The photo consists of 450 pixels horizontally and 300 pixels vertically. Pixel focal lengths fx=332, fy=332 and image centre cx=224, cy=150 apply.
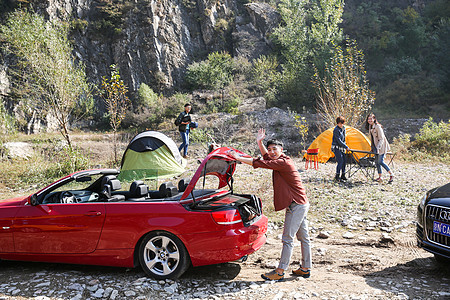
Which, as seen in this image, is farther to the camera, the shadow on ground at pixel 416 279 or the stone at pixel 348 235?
the stone at pixel 348 235

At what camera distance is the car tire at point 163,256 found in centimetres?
395

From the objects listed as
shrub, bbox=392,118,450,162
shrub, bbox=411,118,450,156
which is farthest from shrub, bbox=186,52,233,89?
shrub, bbox=411,118,450,156

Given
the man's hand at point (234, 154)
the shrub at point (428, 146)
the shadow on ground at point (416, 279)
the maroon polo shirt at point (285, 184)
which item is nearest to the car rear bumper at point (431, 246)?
the shadow on ground at point (416, 279)

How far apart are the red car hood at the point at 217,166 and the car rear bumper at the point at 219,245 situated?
21.5 inches

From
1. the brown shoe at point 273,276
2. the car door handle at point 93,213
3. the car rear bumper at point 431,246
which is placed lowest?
the brown shoe at point 273,276

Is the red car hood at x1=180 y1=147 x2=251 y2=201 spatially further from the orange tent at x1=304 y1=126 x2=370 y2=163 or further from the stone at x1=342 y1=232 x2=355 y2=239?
the orange tent at x1=304 y1=126 x2=370 y2=163

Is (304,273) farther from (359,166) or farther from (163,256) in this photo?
(359,166)

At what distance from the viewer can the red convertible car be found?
3.89m

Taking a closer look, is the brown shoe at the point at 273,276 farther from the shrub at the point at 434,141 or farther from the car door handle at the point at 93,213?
the shrub at the point at 434,141

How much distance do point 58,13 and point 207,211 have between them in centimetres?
3262

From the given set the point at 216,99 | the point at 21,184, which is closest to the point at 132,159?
the point at 21,184

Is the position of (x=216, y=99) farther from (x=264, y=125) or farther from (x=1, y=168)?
(x=1, y=168)

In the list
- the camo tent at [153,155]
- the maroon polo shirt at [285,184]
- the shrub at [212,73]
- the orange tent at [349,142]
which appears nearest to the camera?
the maroon polo shirt at [285,184]

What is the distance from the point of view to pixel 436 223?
4.04 meters
